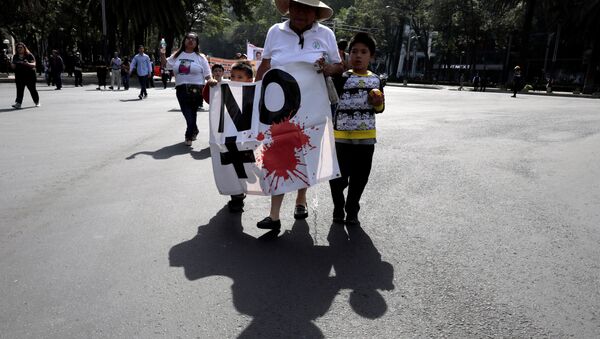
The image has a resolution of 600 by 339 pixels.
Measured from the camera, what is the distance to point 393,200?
5301 millimetres

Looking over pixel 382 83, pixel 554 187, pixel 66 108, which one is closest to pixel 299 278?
pixel 382 83

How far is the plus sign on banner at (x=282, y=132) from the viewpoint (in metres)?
4.01

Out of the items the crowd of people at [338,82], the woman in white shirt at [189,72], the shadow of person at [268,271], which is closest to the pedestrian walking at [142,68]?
the woman in white shirt at [189,72]

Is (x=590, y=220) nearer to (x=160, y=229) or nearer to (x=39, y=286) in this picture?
(x=160, y=229)

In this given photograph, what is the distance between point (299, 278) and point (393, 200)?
2337 mm

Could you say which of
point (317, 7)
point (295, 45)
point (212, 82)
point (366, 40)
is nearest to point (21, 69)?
point (212, 82)

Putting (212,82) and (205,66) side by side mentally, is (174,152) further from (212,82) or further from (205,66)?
(212,82)

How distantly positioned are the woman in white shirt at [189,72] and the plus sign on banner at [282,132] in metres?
4.12

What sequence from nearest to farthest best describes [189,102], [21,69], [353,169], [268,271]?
[268,271] < [353,169] < [189,102] < [21,69]

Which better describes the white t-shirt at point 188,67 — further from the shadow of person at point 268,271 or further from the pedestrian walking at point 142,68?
the pedestrian walking at point 142,68

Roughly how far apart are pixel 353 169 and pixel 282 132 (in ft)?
2.62

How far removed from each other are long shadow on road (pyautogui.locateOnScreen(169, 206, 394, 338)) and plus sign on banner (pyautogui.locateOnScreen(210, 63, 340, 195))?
52cm

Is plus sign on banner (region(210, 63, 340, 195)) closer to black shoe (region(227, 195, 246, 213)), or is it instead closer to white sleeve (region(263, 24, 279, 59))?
white sleeve (region(263, 24, 279, 59))

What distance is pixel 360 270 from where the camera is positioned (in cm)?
344
